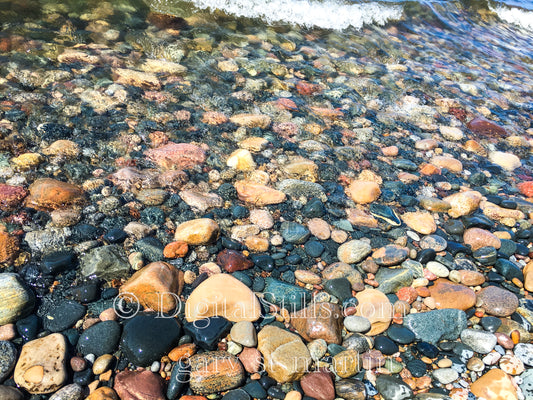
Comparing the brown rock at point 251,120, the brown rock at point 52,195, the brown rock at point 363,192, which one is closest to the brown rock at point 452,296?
the brown rock at point 363,192

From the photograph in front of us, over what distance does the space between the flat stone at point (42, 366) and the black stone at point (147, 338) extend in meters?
0.36

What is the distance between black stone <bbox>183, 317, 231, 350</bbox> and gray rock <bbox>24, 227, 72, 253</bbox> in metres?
1.34

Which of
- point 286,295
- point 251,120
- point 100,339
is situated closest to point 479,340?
point 286,295

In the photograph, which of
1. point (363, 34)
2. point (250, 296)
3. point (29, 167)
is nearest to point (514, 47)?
point (363, 34)

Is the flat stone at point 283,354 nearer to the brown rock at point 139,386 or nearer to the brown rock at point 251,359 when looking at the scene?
the brown rock at point 251,359

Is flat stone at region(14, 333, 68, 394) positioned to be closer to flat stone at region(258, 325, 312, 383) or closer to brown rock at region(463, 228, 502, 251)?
flat stone at region(258, 325, 312, 383)

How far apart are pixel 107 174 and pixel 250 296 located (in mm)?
2086

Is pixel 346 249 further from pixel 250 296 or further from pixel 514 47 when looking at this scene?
pixel 514 47

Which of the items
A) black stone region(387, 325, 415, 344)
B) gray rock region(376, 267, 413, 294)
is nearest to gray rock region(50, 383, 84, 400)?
black stone region(387, 325, 415, 344)

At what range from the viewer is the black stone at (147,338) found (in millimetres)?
2281

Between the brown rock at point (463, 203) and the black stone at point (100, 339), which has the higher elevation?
the brown rock at point (463, 203)

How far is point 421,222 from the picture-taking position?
3646mm

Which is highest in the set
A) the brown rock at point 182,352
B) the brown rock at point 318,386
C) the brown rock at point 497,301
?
the brown rock at point 497,301

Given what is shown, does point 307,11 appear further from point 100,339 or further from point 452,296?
point 100,339
